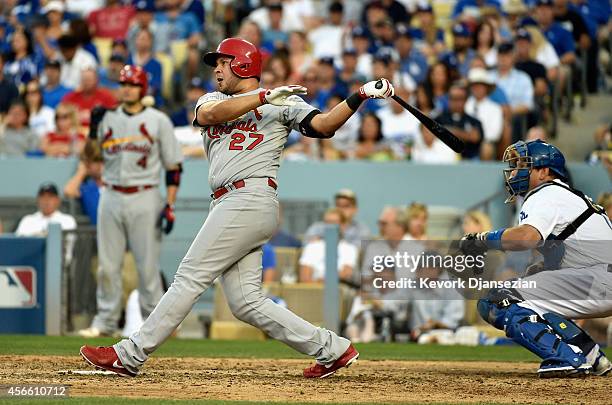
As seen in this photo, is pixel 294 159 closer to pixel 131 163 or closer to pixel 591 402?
pixel 131 163

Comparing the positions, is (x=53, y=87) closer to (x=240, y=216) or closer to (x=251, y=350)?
(x=251, y=350)

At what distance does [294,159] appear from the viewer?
1512 centimetres

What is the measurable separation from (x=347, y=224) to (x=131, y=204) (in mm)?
2878

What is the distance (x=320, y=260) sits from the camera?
13.5 metres

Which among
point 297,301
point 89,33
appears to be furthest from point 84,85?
point 297,301

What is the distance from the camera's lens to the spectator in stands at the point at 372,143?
1527 cm

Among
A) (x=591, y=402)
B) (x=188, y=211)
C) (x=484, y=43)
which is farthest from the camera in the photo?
(x=484, y=43)

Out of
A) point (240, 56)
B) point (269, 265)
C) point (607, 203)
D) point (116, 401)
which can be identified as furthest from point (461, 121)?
point (116, 401)

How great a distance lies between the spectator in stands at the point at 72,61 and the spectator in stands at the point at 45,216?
3.79 metres

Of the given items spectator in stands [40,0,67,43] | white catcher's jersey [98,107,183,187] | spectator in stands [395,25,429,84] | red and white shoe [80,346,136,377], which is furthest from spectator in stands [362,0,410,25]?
red and white shoe [80,346,136,377]

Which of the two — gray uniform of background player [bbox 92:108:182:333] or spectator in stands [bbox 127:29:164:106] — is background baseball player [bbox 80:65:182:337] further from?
spectator in stands [bbox 127:29:164:106]

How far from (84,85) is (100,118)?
3.86 metres

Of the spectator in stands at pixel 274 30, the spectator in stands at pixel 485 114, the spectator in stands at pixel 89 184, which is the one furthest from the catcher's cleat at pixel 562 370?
the spectator in stands at pixel 274 30

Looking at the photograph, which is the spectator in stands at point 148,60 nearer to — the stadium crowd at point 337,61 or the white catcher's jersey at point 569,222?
the stadium crowd at point 337,61
